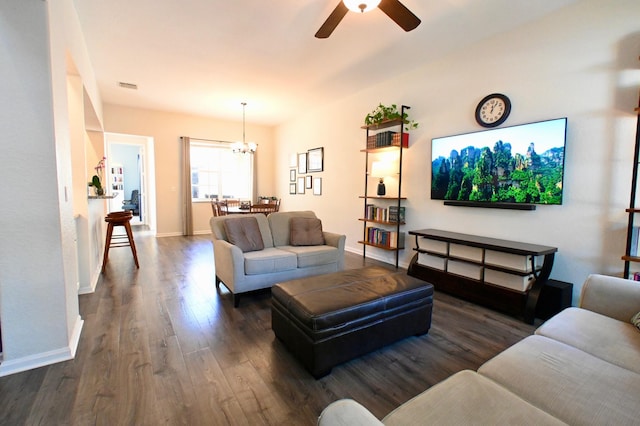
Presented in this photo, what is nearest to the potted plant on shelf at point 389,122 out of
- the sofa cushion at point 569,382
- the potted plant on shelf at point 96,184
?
the sofa cushion at point 569,382

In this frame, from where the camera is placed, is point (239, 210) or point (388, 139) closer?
point (388, 139)

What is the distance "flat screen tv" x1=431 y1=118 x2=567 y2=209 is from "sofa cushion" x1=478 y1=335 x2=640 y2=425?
2021 mm

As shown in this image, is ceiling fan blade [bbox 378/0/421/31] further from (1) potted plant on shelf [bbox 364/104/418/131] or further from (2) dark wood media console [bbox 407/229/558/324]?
(2) dark wood media console [bbox 407/229/558/324]

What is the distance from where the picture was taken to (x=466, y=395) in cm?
106

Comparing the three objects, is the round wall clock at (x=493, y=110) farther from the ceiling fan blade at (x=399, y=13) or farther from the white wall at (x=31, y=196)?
the white wall at (x=31, y=196)

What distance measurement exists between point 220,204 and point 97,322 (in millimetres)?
3579

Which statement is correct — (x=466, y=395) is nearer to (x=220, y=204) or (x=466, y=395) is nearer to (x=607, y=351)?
(x=607, y=351)

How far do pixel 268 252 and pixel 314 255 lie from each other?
513 mm

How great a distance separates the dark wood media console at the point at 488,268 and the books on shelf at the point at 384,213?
0.71m

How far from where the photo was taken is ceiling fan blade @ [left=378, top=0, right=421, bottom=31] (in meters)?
2.13

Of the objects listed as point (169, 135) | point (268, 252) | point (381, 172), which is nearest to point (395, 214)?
point (381, 172)

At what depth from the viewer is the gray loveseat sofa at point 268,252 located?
2871mm

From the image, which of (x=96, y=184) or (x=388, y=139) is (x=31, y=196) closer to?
(x=96, y=184)

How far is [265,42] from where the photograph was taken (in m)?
3.38
